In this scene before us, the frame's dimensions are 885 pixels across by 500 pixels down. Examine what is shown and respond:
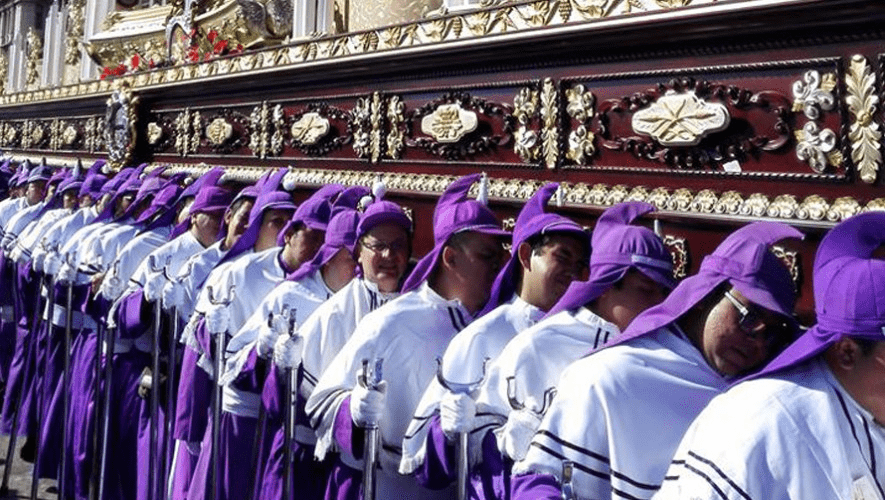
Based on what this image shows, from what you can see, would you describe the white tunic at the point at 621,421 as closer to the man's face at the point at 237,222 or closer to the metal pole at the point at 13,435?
the man's face at the point at 237,222

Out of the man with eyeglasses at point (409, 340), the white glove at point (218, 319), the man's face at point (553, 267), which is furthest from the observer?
the white glove at point (218, 319)

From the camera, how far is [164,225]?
6988mm

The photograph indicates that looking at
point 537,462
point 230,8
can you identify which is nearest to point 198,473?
point 537,462

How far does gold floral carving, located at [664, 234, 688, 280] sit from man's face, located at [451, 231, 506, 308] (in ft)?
3.03

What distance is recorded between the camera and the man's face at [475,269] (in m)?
3.50

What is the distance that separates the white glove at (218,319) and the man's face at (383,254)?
940 mm

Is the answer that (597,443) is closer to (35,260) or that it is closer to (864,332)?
(864,332)

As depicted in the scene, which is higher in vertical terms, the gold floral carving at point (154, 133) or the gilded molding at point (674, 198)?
the gold floral carving at point (154, 133)

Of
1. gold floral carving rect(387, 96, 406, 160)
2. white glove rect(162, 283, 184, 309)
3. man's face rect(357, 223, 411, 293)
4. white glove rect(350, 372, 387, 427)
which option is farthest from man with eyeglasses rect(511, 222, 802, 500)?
gold floral carving rect(387, 96, 406, 160)

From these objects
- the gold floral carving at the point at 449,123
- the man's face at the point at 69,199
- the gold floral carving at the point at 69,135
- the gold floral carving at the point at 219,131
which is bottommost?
the man's face at the point at 69,199

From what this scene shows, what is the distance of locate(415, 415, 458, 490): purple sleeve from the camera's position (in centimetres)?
288

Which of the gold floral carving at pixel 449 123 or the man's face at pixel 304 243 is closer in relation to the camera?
the man's face at pixel 304 243

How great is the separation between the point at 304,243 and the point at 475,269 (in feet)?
4.98

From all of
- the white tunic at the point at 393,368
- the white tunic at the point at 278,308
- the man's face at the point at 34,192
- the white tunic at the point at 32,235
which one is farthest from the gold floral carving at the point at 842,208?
the man's face at the point at 34,192
